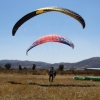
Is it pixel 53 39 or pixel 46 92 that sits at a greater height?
pixel 53 39

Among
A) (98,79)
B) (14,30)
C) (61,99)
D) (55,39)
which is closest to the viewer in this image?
(61,99)

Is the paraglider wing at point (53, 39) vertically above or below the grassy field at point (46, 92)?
above

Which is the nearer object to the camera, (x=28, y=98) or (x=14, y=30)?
(x=28, y=98)

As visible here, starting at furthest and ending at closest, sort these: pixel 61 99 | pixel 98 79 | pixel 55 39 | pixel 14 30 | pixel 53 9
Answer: pixel 98 79 → pixel 55 39 → pixel 14 30 → pixel 53 9 → pixel 61 99

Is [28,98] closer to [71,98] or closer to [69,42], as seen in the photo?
[71,98]

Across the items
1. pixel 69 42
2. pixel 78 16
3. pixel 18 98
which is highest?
pixel 78 16

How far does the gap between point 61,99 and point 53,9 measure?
11308 mm

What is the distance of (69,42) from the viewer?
1236 inches

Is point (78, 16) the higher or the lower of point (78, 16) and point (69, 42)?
the higher

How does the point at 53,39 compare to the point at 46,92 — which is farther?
the point at 53,39

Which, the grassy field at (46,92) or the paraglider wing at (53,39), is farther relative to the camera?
the paraglider wing at (53,39)

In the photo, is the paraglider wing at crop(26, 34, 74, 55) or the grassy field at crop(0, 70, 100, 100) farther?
the paraglider wing at crop(26, 34, 74, 55)

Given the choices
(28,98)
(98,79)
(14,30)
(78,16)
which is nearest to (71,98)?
(28,98)

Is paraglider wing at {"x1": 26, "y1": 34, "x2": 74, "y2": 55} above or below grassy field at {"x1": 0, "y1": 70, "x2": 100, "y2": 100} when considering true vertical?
above
